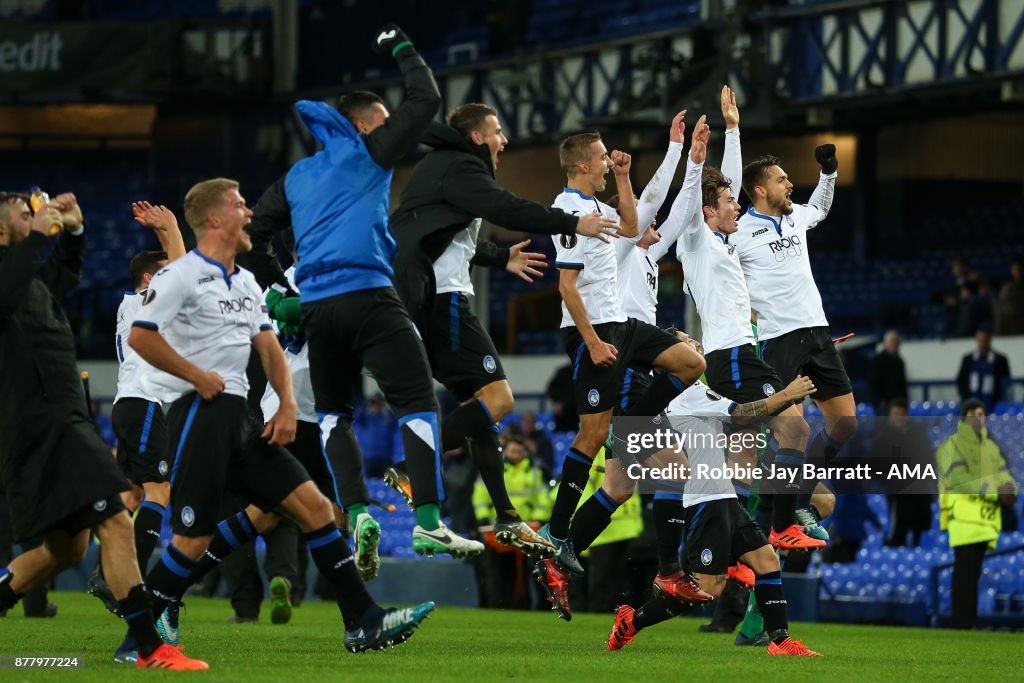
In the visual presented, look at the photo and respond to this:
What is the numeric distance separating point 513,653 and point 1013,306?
13847 millimetres

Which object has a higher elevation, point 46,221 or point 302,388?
point 46,221

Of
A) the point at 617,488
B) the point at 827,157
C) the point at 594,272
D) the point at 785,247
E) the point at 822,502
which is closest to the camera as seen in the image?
the point at 594,272

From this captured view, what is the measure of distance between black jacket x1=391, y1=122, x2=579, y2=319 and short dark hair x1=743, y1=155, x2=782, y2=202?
10.1ft

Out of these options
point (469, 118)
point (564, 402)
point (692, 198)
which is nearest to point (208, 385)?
point (469, 118)

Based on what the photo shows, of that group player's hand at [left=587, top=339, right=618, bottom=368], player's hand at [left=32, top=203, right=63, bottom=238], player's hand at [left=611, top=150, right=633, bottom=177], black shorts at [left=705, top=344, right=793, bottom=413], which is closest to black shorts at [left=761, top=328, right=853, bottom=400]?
black shorts at [left=705, top=344, right=793, bottom=413]

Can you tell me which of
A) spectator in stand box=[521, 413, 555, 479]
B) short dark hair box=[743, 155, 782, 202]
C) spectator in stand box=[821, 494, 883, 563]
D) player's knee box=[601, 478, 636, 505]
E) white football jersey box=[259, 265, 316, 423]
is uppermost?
short dark hair box=[743, 155, 782, 202]

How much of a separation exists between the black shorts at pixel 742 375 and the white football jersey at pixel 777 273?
491 mm

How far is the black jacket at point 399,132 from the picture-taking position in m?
8.70

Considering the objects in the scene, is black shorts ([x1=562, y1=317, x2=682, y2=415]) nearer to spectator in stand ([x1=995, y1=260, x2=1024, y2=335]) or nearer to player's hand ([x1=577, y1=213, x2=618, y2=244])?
player's hand ([x1=577, y1=213, x2=618, y2=244])

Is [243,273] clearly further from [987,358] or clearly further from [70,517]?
[987,358]

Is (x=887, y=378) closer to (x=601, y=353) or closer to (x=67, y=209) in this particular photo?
(x=601, y=353)

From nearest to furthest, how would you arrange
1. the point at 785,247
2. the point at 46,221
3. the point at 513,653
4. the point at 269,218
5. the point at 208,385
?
1. the point at 208,385
2. the point at 46,221
3. the point at 269,218
4. the point at 513,653
5. the point at 785,247

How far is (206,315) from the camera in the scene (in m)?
7.96

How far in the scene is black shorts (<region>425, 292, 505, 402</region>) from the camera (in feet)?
32.1
